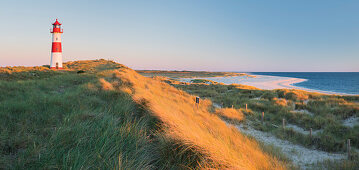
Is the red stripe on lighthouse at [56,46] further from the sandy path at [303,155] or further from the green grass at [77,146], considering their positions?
the sandy path at [303,155]

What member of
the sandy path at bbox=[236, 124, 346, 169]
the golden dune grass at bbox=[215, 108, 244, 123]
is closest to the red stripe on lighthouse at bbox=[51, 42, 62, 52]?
the golden dune grass at bbox=[215, 108, 244, 123]

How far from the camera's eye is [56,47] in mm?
30219

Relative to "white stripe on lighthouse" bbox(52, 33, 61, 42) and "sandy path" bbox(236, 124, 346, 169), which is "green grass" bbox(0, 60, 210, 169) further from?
"white stripe on lighthouse" bbox(52, 33, 61, 42)

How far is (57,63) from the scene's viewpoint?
3106 cm

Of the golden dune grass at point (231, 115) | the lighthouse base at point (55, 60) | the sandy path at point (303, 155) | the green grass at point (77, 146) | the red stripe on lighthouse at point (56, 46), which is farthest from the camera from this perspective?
the lighthouse base at point (55, 60)

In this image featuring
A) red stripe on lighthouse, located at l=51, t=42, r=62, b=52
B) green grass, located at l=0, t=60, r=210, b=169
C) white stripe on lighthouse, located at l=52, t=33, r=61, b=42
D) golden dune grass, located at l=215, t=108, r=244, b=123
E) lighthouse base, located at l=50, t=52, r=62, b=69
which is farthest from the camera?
lighthouse base, located at l=50, t=52, r=62, b=69

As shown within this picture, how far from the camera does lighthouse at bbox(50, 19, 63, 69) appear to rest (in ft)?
97.9

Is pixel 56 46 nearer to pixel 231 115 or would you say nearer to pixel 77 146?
pixel 231 115

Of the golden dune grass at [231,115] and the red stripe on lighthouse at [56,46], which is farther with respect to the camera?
the red stripe on lighthouse at [56,46]

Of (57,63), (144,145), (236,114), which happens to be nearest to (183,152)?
(144,145)

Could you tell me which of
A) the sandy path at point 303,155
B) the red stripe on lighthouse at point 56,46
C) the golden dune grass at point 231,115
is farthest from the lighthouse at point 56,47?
the sandy path at point 303,155

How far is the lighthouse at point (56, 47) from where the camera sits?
29.8 meters

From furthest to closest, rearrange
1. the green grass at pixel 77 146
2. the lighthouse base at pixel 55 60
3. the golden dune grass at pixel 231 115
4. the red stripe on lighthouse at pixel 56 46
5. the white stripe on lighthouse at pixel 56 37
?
1. the lighthouse base at pixel 55 60
2. the red stripe on lighthouse at pixel 56 46
3. the white stripe on lighthouse at pixel 56 37
4. the golden dune grass at pixel 231 115
5. the green grass at pixel 77 146

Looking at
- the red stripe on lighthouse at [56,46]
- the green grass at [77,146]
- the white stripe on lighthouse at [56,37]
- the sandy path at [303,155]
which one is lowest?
the sandy path at [303,155]
